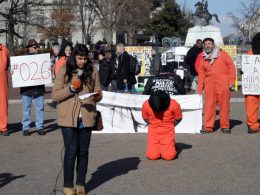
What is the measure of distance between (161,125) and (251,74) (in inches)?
141

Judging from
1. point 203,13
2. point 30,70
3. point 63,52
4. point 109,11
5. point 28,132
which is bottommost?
point 28,132

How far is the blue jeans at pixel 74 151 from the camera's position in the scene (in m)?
6.31

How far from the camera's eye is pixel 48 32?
68625mm

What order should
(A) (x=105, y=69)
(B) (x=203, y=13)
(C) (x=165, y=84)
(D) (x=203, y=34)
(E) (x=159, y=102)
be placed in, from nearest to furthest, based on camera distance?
1. (E) (x=159, y=102)
2. (C) (x=165, y=84)
3. (A) (x=105, y=69)
4. (D) (x=203, y=34)
5. (B) (x=203, y=13)

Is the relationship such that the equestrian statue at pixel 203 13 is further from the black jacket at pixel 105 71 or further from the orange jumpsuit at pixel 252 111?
the orange jumpsuit at pixel 252 111

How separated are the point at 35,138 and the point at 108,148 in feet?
5.94

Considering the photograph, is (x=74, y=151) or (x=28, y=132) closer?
(x=74, y=151)

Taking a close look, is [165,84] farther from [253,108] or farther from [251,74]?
[251,74]

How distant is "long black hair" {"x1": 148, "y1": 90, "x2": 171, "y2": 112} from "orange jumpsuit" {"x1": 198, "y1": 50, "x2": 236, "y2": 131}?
8.65 feet

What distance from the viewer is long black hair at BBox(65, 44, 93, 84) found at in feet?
20.4

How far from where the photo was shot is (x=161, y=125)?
876 cm

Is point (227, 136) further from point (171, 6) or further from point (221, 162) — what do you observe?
point (171, 6)

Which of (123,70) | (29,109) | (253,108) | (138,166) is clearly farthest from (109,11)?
(138,166)

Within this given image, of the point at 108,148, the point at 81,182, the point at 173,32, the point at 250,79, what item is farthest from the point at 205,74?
the point at 173,32
